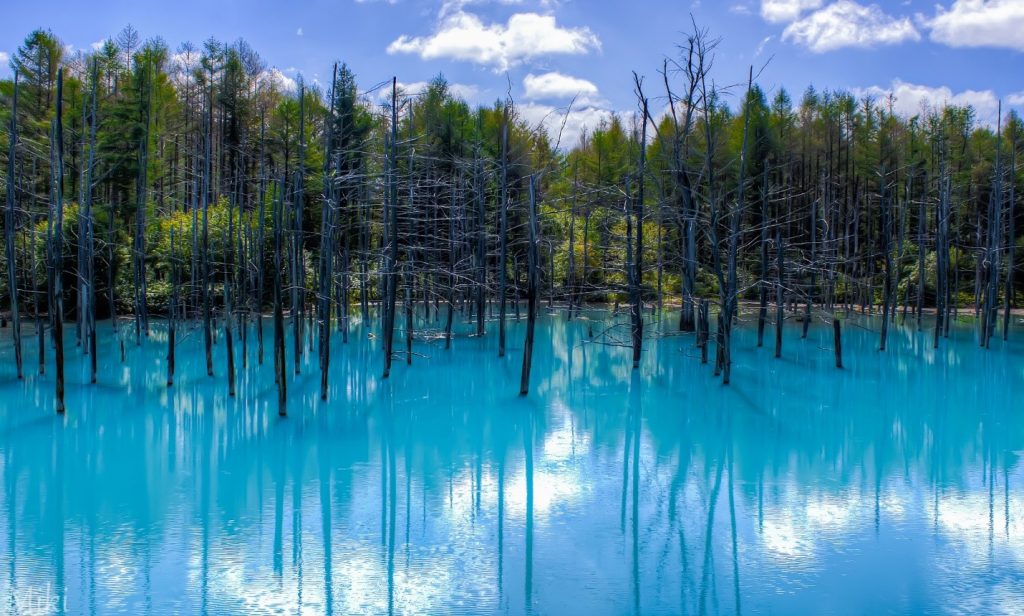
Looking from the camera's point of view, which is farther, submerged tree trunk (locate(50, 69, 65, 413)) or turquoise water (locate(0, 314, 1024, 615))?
submerged tree trunk (locate(50, 69, 65, 413))

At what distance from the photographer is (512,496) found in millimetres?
11172

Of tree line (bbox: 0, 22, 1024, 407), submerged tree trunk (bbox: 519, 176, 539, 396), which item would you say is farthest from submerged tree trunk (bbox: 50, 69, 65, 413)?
submerged tree trunk (bbox: 519, 176, 539, 396)

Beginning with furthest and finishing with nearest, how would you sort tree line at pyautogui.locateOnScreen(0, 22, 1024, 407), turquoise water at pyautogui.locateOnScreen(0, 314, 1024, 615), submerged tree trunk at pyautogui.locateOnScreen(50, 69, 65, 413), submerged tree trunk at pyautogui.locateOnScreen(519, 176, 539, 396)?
1. tree line at pyautogui.locateOnScreen(0, 22, 1024, 407)
2. submerged tree trunk at pyautogui.locateOnScreen(519, 176, 539, 396)
3. submerged tree trunk at pyautogui.locateOnScreen(50, 69, 65, 413)
4. turquoise water at pyautogui.locateOnScreen(0, 314, 1024, 615)

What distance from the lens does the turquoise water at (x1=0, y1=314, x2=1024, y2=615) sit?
7926 mm

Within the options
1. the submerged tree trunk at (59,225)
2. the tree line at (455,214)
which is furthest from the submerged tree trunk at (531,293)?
the submerged tree trunk at (59,225)

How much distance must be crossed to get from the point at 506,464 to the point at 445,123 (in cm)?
3076

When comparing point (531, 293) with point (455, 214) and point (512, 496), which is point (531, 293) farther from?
point (455, 214)

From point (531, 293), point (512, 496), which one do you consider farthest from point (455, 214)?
point (512, 496)

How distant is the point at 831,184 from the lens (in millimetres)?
47375

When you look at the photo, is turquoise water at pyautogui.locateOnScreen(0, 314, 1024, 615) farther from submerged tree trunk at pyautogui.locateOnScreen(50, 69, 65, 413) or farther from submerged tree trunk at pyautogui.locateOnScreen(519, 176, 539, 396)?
submerged tree trunk at pyautogui.locateOnScreen(50, 69, 65, 413)

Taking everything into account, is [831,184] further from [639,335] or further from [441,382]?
[441,382]

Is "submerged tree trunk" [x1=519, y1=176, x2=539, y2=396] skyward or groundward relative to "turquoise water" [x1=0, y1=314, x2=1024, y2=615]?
skyward

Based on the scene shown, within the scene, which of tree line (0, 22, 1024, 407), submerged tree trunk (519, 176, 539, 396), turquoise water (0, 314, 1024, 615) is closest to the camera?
turquoise water (0, 314, 1024, 615)

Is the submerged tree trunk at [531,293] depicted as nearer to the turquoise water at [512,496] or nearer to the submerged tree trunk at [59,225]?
the turquoise water at [512,496]
